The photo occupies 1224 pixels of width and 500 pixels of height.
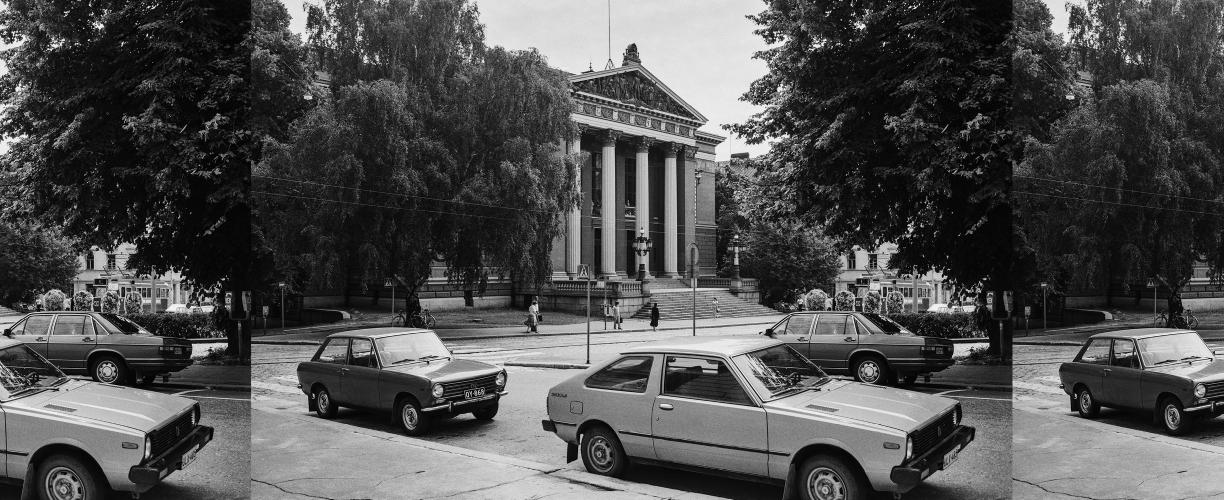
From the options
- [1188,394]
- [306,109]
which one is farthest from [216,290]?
[1188,394]

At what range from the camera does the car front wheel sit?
459cm

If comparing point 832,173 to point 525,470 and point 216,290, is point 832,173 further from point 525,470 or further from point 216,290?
point 216,290

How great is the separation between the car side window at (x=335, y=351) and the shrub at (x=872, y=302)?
4.56 m

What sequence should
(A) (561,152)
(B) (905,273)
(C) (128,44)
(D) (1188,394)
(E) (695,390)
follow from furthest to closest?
(A) (561,152)
(C) (128,44)
(B) (905,273)
(E) (695,390)
(D) (1188,394)

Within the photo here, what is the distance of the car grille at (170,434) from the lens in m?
4.96

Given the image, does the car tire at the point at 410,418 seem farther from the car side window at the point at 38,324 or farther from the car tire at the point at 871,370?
the car tire at the point at 871,370

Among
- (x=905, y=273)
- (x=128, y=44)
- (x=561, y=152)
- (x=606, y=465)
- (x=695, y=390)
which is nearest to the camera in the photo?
(x=695, y=390)

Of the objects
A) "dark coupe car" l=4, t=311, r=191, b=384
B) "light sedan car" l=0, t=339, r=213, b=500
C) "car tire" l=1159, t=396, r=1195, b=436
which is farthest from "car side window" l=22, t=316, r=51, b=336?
"car tire" l=1159, t=396, r=1195, b=436

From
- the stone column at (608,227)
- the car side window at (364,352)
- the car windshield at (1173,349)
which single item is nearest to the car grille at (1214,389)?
the car windshield at (1173,349)

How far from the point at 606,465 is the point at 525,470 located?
81 centimetres

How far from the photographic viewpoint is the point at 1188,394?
4586 mm

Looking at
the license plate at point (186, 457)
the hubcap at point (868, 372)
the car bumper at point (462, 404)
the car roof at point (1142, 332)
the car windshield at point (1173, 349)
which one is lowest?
the license plate at point (186, 457)

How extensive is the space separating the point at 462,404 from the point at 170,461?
2493 mm

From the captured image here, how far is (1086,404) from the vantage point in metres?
5.01
